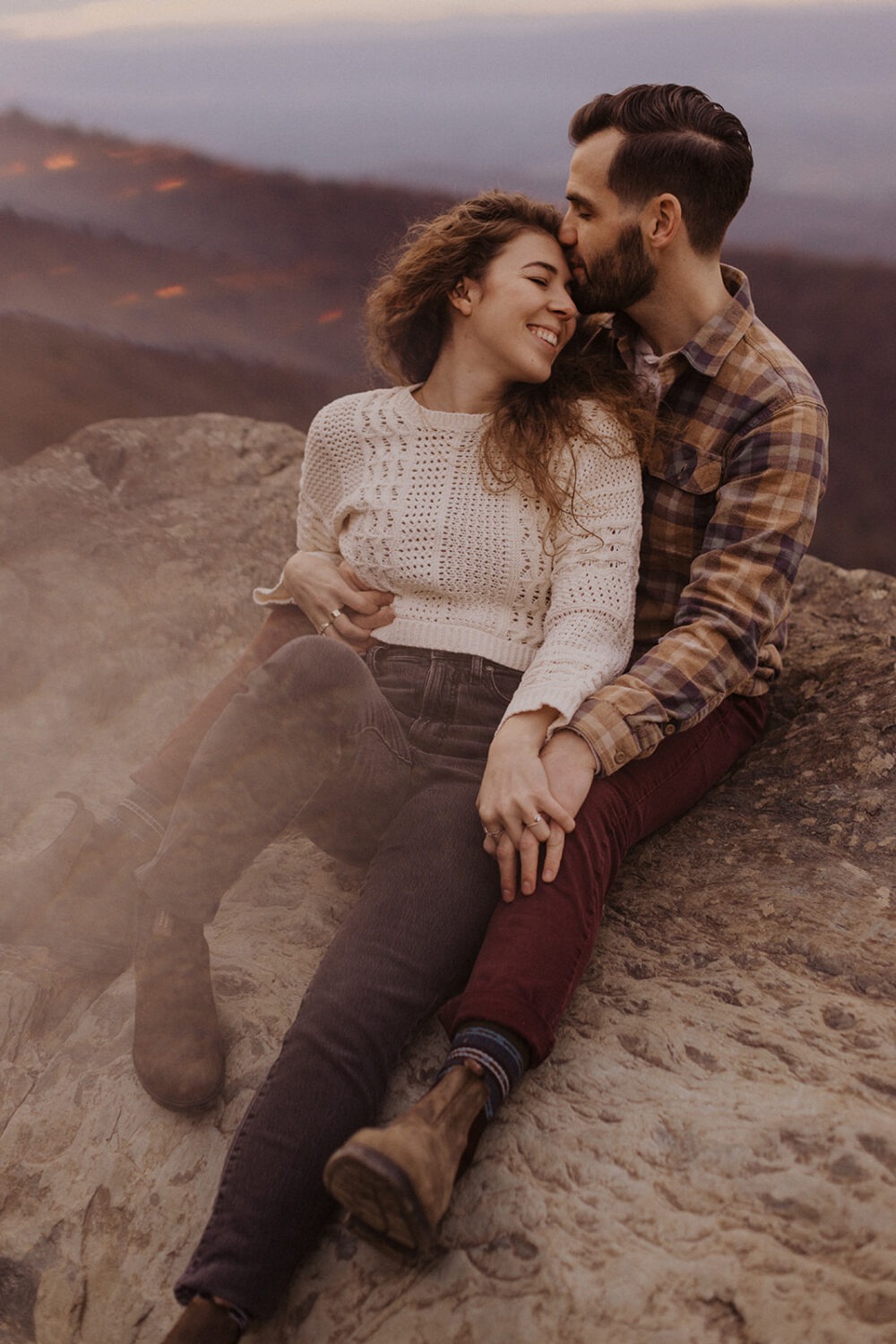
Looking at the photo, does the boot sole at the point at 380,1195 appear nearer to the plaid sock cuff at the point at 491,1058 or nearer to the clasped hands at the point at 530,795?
the plaid sock cuff at the point at 491,1058

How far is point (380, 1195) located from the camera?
43.6 inches

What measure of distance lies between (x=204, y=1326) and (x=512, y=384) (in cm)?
167

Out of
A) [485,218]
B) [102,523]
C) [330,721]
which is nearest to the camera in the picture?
[330,721]

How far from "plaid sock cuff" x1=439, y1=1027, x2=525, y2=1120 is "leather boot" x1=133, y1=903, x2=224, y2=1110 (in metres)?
0.44

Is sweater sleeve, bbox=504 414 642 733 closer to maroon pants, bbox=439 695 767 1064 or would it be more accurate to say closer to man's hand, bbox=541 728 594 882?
man's hand, bbox=541 728 594 882

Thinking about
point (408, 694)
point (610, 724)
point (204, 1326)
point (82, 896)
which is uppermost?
point (610, 724)

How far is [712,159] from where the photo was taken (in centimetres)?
194

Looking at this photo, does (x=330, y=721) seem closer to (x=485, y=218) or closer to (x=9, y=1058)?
(x=9, y=1058)

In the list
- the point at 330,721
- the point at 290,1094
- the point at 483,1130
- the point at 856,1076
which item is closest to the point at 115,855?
the point at 330,721

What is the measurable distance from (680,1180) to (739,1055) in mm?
213

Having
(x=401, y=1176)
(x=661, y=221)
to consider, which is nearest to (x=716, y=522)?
(x=661, y=221)

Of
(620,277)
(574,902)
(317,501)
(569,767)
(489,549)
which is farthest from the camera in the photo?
(317,501)

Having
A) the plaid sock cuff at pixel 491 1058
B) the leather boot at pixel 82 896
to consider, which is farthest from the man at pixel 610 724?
the leather boot at pixel 82 896

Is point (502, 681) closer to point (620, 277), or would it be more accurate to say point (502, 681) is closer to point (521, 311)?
point (521, 311)
